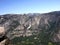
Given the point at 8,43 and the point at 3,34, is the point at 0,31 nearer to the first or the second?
the point at 3,34

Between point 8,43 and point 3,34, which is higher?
point 3,34

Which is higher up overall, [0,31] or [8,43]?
[0,31]

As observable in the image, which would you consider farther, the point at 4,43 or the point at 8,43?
the point at 8,43

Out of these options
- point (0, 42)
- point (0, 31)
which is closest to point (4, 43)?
point (0, 42)

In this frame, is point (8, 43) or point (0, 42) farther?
point (8, 43)

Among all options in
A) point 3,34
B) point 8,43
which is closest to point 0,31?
point 3,34

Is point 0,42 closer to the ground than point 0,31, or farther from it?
closer to the ground
